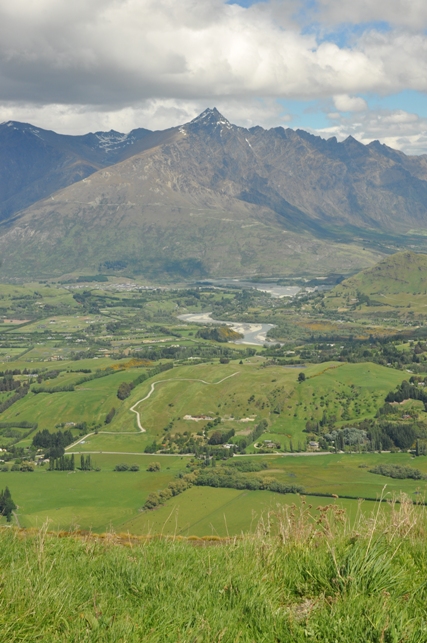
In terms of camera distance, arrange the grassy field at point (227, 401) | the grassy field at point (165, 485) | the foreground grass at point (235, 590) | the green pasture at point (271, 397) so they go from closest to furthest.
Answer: the foreground grass at point (235, 590) → the grassy field at point (165, 485) → the grassy field at point (227, 401) → the green pasture at point (271, 397)

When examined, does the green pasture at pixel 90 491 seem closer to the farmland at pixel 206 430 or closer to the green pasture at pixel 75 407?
the farmland at pixel 206 430

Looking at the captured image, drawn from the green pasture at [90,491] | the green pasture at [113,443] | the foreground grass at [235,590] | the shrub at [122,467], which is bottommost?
the green pasture at [113,443]

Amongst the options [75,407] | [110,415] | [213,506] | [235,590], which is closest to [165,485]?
[213,506]

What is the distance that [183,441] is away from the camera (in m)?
105

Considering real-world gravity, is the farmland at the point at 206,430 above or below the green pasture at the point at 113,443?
above

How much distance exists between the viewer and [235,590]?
30.3 feet

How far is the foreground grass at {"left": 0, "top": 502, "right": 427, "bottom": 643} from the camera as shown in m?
7.87

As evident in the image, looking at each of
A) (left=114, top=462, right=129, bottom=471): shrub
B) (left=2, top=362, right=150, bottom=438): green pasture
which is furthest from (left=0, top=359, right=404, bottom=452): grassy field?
(left=114, top=462, right=129, bottom=471): shrub

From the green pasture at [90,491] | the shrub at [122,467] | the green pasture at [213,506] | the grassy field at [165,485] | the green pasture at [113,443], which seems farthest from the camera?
the green pasture at [113,443]

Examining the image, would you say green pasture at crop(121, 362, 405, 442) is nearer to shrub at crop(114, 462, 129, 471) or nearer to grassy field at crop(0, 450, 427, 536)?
grassy field at crop(0, 450, 427, 536)

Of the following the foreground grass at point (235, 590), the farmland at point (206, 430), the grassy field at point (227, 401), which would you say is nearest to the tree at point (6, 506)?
the farmland at point (206, 430)

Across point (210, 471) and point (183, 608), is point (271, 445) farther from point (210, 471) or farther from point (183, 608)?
point (183, 608)

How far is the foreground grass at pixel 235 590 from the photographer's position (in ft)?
25.8

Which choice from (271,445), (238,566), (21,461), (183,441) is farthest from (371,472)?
(238,566)
